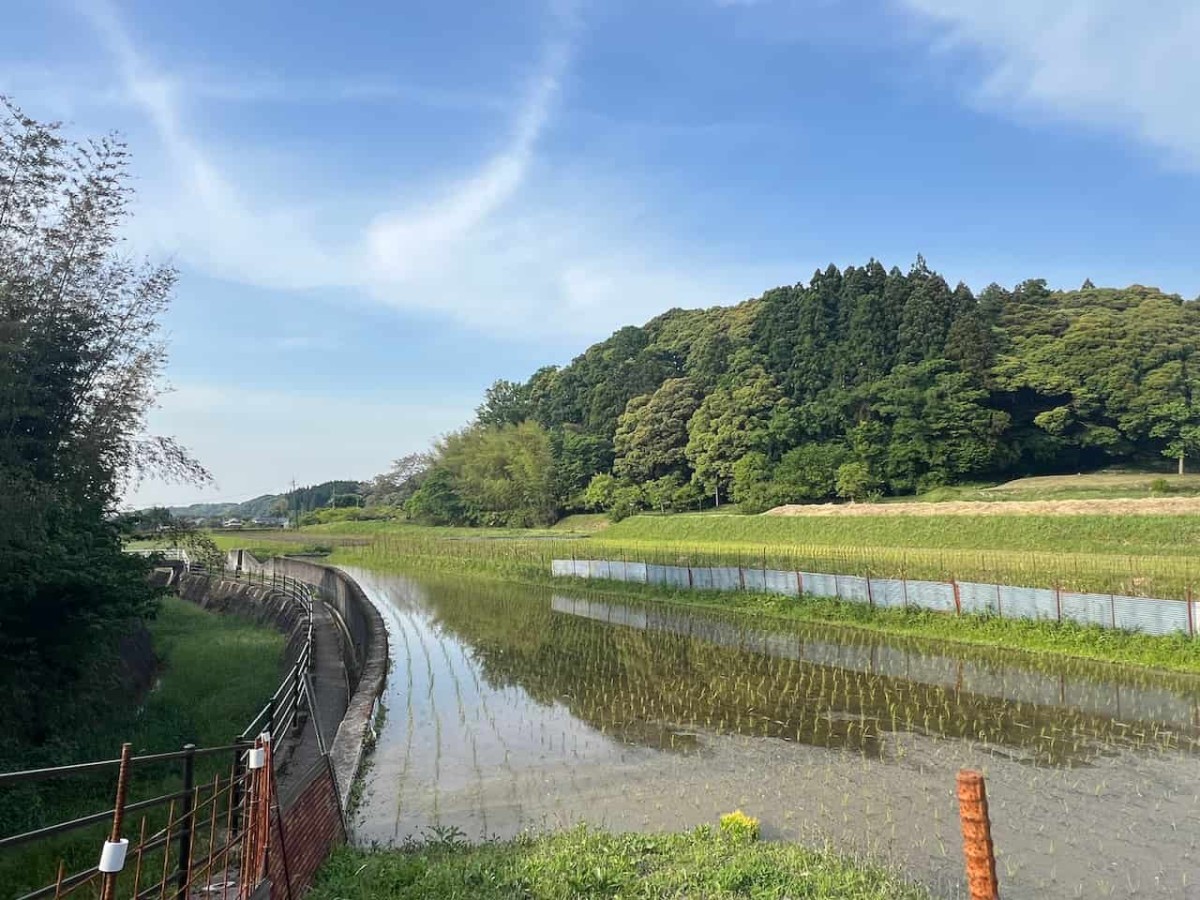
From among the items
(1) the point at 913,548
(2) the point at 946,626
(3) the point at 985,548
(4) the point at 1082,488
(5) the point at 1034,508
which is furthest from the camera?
(4) the point at 1082,488

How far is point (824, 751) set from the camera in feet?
29.3

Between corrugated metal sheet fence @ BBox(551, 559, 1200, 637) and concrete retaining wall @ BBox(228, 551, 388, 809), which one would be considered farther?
corrugated metal sheet fence @ BBox(551, 559, 1200, 637)

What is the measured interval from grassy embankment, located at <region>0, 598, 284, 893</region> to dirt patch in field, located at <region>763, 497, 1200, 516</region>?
26.6 metres

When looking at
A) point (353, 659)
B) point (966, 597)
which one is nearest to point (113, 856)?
point (353, 659)

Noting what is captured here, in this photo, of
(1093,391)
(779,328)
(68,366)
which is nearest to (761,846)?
(68,366)

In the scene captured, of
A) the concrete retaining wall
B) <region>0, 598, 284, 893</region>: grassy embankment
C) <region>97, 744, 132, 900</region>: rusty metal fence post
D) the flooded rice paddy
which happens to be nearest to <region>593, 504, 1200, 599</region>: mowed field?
the flooded rice paddy

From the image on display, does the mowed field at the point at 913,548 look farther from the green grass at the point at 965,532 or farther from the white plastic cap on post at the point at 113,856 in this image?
the white plastic cap on post at the point at 113,856

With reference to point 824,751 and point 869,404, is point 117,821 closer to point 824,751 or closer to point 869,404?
point 824,751

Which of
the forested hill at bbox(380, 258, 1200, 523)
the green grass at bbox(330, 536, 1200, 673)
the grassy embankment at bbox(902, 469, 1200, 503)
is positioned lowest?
the green grass at bbox(330, 536, 1200, 673)

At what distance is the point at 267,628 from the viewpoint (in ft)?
64.8

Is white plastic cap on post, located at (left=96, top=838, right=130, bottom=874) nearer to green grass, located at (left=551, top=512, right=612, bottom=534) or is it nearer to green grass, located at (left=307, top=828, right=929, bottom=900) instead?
green grass, located at (left=307, top=828, right=929, bottom=900)

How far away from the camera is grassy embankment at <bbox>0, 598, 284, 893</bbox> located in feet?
20.1

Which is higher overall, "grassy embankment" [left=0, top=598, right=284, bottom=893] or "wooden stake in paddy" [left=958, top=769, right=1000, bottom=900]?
"wooden stake in paddy" [left=958, top=769, right=1000, bottom=900]

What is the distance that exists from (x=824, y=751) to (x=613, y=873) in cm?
464
